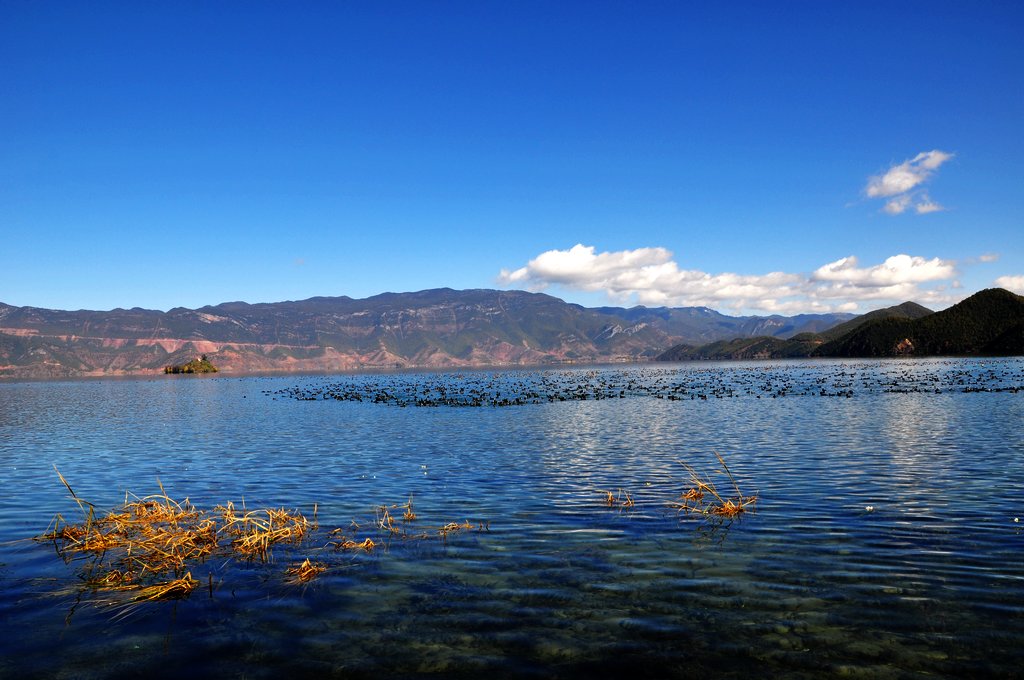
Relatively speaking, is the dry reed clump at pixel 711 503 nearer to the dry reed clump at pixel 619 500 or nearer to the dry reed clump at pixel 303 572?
the dry reed clump at pixel 619 500

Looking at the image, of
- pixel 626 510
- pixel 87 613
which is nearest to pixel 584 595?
pixel 626 510

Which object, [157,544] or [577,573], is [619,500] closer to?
[577,573]

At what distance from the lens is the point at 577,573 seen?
1355cm

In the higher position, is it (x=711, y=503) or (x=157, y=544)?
(x=711, y=503)

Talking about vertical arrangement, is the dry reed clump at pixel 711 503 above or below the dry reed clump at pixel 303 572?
above

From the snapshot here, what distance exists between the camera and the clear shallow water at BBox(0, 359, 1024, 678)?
9680mm

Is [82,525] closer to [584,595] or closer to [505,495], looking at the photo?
[505,495]

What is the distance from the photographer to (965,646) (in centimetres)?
946

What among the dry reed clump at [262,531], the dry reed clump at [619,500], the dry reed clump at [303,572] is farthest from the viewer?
the dry reed clump at [619,500]

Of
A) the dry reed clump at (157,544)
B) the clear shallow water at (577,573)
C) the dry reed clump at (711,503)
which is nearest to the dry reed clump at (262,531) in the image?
the dry reed clump at (157,544)

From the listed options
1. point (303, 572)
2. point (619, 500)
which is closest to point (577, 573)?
point (303, 572)

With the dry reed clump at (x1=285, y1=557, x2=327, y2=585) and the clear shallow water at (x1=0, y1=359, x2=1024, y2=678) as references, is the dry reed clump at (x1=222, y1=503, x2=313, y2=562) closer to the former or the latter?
the clear shallow water at (x1=0, y1=359, x2=1024, y2=678)

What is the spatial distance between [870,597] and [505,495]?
42.1 ft

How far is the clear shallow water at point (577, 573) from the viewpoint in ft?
31.8
